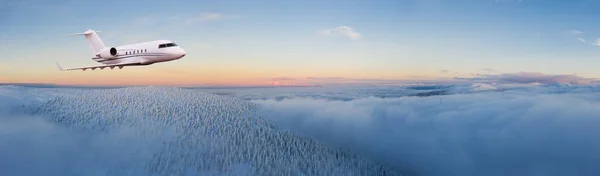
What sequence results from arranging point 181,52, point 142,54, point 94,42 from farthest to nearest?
point 94,42 < point 181,52 < point 142,54

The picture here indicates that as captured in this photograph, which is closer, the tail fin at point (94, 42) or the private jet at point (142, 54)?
the private jet at point (142, 54)

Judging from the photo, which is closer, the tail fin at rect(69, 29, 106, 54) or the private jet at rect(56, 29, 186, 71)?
the private jet at rect(56, 29, 186, 71)

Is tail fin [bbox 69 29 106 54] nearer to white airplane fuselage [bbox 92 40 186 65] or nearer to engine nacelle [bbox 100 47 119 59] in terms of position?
engine nacelle [bbox 100 47 119 59]

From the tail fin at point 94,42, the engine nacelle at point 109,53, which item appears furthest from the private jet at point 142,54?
the tail fin at point 94,42

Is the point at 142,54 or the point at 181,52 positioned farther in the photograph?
the point at 181,52

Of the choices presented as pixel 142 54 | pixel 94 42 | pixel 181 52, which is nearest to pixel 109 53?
pixel 142 54

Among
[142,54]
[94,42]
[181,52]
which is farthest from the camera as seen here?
[94,42]

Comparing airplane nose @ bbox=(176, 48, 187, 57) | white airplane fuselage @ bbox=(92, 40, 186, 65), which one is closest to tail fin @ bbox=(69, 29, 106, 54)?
white airplane fuselage @ bbox=(92, 40, 186, 65)

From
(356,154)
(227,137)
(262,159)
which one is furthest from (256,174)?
(356,154)

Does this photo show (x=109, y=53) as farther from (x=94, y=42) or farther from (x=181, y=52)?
(x=94, y=42)

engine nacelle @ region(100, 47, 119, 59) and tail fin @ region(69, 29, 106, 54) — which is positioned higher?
tail fin @ region(69, 29, 106, 54)

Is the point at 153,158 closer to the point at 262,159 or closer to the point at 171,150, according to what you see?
the point at 171,150

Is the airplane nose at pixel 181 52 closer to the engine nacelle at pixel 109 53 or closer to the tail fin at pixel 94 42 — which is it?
the engine nacelle at pixel 109 53
